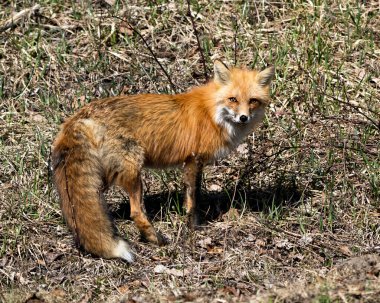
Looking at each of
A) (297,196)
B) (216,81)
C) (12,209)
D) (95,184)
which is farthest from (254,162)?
(12,209)

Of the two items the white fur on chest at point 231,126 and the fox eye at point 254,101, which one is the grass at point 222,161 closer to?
the white fur on chest at point 231,126

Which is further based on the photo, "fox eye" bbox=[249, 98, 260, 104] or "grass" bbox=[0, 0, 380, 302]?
"fox eye" bbox=[249, 98, 260, 104]

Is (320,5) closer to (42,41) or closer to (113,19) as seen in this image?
(113,19)

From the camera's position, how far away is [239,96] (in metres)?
7.38

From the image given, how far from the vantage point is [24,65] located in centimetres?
992

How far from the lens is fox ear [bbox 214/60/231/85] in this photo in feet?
24.7

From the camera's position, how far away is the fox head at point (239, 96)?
7379 millimetres

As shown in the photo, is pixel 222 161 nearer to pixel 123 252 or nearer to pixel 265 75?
pixel 265 75

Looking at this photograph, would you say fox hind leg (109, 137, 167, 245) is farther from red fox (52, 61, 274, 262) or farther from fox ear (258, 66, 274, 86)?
fox ear (258, 66, 274, 86)

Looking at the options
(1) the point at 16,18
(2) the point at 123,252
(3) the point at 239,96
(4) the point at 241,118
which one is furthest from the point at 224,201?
(1) the point at 16,18

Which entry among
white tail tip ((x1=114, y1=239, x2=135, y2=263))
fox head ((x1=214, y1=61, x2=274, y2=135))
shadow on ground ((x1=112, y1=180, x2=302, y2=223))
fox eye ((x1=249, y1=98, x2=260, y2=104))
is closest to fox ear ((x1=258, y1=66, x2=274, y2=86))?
fox head ((x1=214, y1=61, x2=274, y2=135))

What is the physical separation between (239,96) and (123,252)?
76.8 inches

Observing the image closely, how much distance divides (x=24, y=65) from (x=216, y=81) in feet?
11.2

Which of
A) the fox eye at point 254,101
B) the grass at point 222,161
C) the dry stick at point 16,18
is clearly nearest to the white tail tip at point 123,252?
the grass at point 222,161
